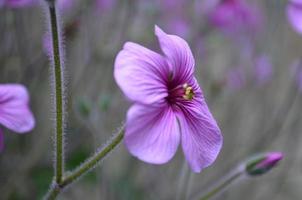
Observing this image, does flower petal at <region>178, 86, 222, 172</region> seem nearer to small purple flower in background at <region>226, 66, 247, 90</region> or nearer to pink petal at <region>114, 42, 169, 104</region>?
pink petal at <region>114, 42, 169, 104</region>

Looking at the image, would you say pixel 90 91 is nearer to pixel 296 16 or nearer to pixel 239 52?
pixel 239 52

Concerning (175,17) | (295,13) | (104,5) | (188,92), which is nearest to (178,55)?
(188,92)

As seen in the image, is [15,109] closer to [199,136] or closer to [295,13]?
[199,136]

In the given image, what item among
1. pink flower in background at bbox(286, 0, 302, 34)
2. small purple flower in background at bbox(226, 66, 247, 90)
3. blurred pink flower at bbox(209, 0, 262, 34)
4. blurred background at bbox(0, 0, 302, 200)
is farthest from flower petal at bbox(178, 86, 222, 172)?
small purple flower in background at bbox(226, 66, 247, 90)

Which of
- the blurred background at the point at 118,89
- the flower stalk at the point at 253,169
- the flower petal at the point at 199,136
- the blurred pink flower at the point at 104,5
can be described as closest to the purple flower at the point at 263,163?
the flower stalk at the point at 253,169

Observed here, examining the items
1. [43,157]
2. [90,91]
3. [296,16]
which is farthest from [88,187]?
[296,16]

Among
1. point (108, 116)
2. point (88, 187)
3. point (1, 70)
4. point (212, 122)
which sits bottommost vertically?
point (88, 187)

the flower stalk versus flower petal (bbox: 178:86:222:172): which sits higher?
flower petal (bbox: 178:86:222:172)
